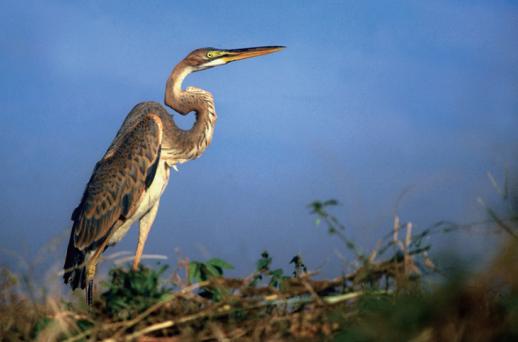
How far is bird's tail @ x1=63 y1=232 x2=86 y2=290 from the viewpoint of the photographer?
7188 mm

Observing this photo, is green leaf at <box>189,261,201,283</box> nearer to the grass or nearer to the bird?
the grass

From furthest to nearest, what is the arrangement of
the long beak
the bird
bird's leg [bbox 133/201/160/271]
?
the long beak → bird's leg [bbox 133/201/160/271] → the bird

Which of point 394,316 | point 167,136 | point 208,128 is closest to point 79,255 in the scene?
point 167,136

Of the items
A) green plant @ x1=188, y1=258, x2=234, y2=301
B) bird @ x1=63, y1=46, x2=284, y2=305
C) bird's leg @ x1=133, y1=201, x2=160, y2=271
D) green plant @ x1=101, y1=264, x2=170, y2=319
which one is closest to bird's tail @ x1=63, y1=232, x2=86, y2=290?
bird @ x1=63, y1=46, x2=284, y2=305

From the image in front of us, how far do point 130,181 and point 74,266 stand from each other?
3.80 ft

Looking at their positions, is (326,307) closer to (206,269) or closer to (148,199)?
(206,269)

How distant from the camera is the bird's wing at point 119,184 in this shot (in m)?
7.58

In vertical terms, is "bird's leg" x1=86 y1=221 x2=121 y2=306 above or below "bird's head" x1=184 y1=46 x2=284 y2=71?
below

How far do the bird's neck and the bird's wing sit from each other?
0.38m

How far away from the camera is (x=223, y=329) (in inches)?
112

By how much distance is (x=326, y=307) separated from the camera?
278 centimetres

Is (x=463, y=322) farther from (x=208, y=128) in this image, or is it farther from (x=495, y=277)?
(x=208, y=128)

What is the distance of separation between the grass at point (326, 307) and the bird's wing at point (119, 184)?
→ 162 inches

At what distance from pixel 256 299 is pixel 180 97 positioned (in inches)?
253
